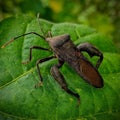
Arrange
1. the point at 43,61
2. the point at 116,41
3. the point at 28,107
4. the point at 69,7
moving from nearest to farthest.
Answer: the point at 28,107 < the point at 43,61 < the point at 69,7 < the point at 116,41

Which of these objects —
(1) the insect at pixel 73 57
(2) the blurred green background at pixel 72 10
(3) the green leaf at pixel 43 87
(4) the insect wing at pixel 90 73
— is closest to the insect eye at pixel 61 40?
(1) the insect at pixel 73 57

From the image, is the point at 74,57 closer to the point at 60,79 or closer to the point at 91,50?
the point at 91,50

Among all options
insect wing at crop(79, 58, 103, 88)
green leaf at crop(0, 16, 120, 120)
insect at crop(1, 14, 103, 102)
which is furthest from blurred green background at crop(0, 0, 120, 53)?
insect wing at crop(79, 58, 103, 88)

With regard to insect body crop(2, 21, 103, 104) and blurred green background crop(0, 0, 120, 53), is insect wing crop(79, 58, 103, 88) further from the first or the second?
blurred green background crop(0, 0, 120, 53)

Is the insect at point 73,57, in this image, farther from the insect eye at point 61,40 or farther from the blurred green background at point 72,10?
the blurred green background at point 72,10

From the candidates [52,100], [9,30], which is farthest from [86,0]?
[52,100]

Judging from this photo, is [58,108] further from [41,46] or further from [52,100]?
[41,46]
